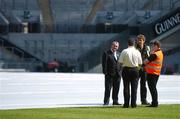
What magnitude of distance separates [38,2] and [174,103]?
33.4m

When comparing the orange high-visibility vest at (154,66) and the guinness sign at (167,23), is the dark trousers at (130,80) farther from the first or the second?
the guinness sign at (167,23)

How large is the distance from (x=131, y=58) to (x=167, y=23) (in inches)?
1218

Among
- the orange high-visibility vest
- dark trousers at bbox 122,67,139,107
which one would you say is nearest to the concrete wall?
the orange high-visibility vest

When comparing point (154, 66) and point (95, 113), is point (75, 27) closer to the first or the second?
point (154, 66)

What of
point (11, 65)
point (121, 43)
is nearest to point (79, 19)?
point (121, 43)

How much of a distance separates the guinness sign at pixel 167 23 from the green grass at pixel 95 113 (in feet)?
101

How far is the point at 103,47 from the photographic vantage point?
43.6 m

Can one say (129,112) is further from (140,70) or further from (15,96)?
(15,96)

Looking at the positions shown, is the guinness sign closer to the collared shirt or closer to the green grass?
the collared shirt

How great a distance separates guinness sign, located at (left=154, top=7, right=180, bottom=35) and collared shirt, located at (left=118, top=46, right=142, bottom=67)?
30.1 m

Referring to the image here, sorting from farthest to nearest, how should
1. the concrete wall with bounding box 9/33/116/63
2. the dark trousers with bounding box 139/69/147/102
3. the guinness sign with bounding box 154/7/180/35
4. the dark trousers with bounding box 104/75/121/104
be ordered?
Answer: the guinness sign with bounding box 154/7/180/35
the concrete wall with bounding box 9/33/116/63
the dark trousers with bounding box 139/69/147/102
the dark trousers with bounding box 104/75/121/104

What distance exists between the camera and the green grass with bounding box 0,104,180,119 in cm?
1280

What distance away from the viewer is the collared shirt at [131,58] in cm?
1543

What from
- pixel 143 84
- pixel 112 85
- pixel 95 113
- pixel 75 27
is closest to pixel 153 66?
pixel 143 84
